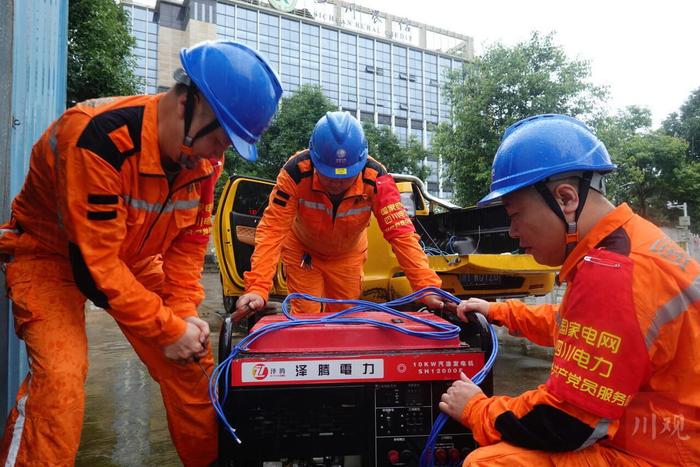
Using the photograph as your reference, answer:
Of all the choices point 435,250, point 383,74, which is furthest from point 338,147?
point 383,74

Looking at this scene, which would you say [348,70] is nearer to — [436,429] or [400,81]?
[400,81]

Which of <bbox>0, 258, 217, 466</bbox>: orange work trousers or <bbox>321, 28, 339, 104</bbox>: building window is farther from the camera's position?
<bbox>321, 28, 339, 104</bbox>: building window

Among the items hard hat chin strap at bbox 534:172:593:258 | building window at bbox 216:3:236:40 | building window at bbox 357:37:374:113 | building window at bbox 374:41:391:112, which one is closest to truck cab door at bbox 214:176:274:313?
hard hat chin strap at bbox 534:172:593:258

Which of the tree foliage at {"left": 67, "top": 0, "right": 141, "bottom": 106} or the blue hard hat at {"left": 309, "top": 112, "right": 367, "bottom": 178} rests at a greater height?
the tree foliage at {"left": 67, "top": 0, "right": 141, "bottom": 106}

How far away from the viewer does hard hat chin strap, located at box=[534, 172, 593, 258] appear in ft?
4.67

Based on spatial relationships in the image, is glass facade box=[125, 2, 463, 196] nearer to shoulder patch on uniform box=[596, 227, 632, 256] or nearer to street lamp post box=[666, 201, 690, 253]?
street lamp post box=[666, 201, 690, 253]

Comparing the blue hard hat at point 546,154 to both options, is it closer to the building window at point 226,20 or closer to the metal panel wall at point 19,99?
A: the metal panel wall at point 19,99

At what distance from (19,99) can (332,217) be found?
1.82 metres

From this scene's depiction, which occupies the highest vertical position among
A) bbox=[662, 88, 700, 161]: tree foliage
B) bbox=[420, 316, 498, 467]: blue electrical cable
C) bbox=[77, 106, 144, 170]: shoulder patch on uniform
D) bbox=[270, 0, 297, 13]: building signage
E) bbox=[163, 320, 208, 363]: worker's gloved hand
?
bbox=[270, 0, 297, 13]: building signage

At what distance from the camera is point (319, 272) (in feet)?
11.7

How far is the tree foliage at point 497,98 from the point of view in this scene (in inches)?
561

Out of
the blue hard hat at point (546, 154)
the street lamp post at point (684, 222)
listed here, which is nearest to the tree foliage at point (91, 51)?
the blue hard hat at point (546, 154)

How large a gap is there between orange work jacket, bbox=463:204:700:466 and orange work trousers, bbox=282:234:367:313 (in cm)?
225

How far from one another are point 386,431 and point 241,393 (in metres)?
0.53
